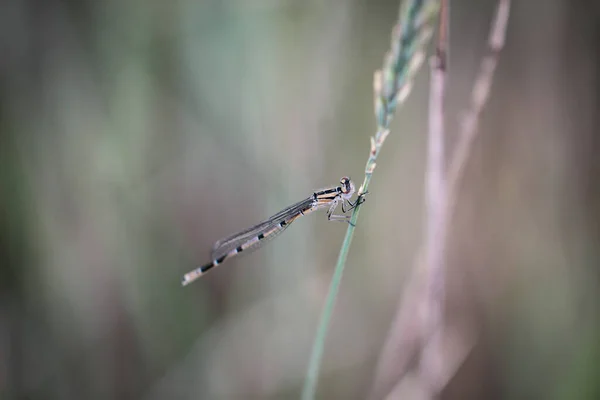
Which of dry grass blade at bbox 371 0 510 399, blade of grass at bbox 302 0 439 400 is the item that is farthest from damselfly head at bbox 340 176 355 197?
blade of grass at bbox 302 0 439 400

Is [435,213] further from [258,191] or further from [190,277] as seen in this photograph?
[258,191]

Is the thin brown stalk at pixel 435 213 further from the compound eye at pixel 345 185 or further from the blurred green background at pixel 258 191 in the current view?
the blurred green background at pixel 258 191

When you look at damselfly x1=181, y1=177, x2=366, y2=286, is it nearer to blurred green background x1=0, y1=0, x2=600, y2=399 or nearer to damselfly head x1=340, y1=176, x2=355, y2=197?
damselfly head x1=340, y1=176, x2=355, y2=197

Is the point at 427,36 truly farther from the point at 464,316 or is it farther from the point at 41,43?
the point at 41,43

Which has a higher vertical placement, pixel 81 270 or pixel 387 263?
pixel 81 270

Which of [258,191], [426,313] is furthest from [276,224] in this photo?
[426,313]

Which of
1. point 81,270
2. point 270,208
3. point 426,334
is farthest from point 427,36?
point 81,270

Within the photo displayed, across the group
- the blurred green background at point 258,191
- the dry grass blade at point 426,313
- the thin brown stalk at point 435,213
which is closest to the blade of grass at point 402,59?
the thin brown stalk at point 435,213
